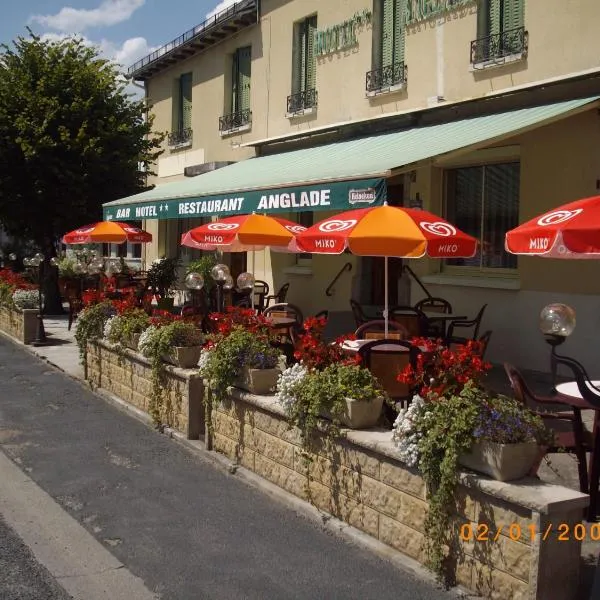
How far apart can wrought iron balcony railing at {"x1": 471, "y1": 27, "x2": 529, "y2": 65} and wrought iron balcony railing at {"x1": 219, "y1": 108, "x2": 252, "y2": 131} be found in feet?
23.2

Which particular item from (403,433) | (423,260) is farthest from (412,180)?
(403,433)

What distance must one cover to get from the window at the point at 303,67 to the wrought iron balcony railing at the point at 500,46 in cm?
447

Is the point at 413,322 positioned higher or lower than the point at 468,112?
lower

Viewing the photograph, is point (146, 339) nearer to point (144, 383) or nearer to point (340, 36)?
point (144, 383)

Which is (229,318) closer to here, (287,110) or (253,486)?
(253,486)

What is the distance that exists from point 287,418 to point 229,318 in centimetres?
185

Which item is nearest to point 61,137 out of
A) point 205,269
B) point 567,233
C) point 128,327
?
point 205,269

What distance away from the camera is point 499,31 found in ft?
34.5

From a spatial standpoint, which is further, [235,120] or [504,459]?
[235,120]

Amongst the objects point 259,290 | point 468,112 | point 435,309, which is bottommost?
point 435,309

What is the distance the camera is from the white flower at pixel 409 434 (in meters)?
4.21

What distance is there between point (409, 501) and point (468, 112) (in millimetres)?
7724

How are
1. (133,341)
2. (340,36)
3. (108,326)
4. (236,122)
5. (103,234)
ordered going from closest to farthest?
(133,341) → (108,326) → (340,36) → (103,234) → (236,122)
